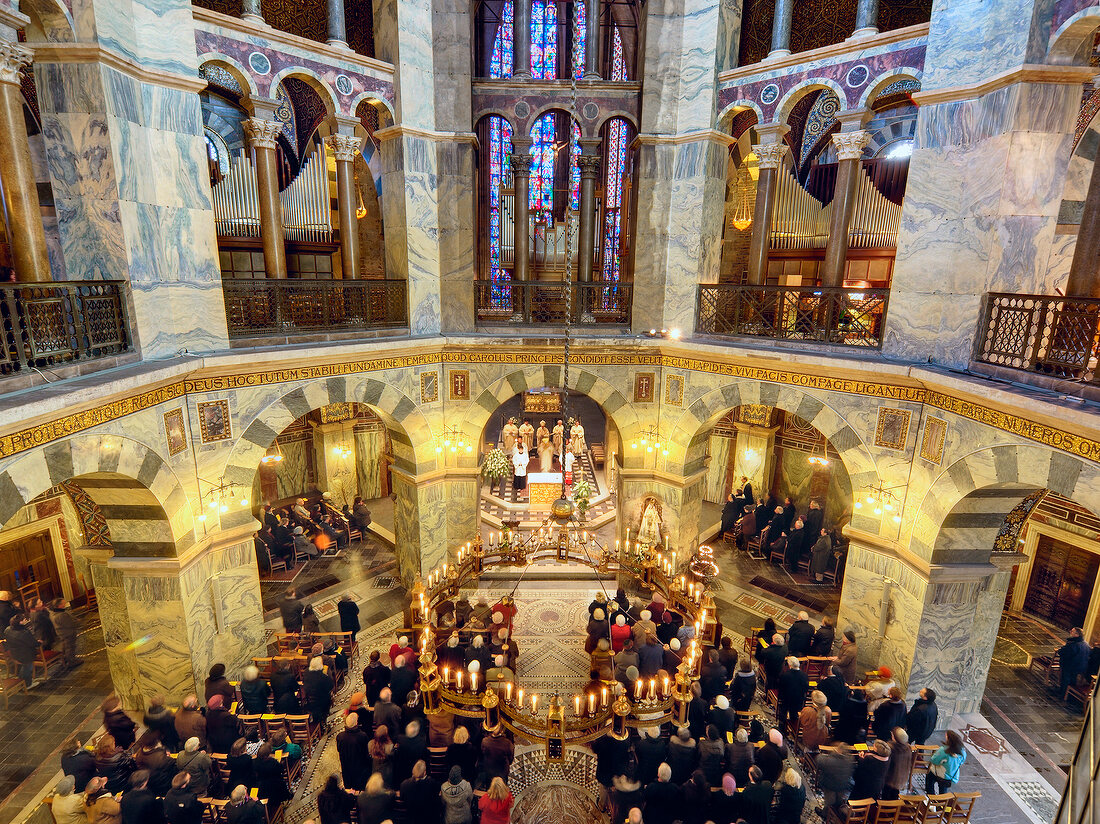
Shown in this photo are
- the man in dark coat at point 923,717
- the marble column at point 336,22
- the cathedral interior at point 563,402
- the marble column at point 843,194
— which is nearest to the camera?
the cathedral interior at point 563,402

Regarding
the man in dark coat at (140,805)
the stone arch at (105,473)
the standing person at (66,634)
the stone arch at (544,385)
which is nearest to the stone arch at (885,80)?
the stone arch at (544,385)

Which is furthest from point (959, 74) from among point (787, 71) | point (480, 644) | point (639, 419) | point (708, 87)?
point (480, 644)

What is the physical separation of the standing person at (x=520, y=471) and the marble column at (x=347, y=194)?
22.9 ft

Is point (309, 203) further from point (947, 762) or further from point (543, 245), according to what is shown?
point (947, 762)

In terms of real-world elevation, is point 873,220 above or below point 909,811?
above

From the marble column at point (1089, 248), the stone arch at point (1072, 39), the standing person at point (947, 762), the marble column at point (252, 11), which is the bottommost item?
the standing person at point (947, 762)

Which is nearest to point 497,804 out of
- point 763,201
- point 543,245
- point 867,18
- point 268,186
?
point 268,186

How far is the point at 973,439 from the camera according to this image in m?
6.88

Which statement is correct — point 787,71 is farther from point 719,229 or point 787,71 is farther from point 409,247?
point 409,247

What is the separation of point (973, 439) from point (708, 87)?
639cm

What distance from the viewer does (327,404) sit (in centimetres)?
957

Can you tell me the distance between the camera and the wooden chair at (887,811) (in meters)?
6.00

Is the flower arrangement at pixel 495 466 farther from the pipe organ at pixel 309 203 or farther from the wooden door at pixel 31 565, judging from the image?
the wooden door at pixel 31 565

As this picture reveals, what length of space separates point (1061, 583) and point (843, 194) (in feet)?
26.1
